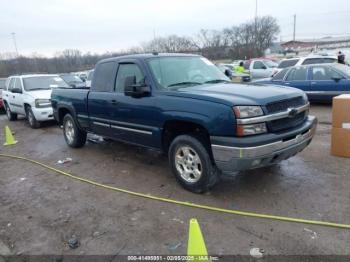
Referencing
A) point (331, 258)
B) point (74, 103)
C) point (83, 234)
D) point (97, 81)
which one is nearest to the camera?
point (331, 258)

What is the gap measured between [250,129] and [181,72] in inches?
70.2

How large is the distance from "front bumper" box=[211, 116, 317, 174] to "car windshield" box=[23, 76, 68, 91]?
8.93 metres

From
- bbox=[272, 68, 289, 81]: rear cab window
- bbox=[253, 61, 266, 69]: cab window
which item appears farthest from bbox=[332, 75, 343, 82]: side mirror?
bbox=[253, 61, 266, 69]: cab window

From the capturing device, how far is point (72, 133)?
736 cm

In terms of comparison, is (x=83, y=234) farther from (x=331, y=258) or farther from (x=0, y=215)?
(x=331, y=258)

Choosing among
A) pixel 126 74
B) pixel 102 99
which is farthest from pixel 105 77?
pixel 126 74

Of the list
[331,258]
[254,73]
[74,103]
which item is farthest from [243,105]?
[254,73]

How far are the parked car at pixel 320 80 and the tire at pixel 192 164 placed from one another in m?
7.83

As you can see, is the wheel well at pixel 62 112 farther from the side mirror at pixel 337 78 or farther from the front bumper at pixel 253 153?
the side mirror at pixel 337 78

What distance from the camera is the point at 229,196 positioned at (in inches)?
169

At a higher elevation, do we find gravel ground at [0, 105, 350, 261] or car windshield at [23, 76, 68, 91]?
car windshield at [23, 76, 68, 91]

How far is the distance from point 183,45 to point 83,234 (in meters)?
57.1

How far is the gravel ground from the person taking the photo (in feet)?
10.8

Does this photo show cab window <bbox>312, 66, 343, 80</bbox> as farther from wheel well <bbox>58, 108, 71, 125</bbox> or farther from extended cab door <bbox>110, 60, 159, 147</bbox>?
wheel well <bbox>58, 108, 71, 125</bbox>
